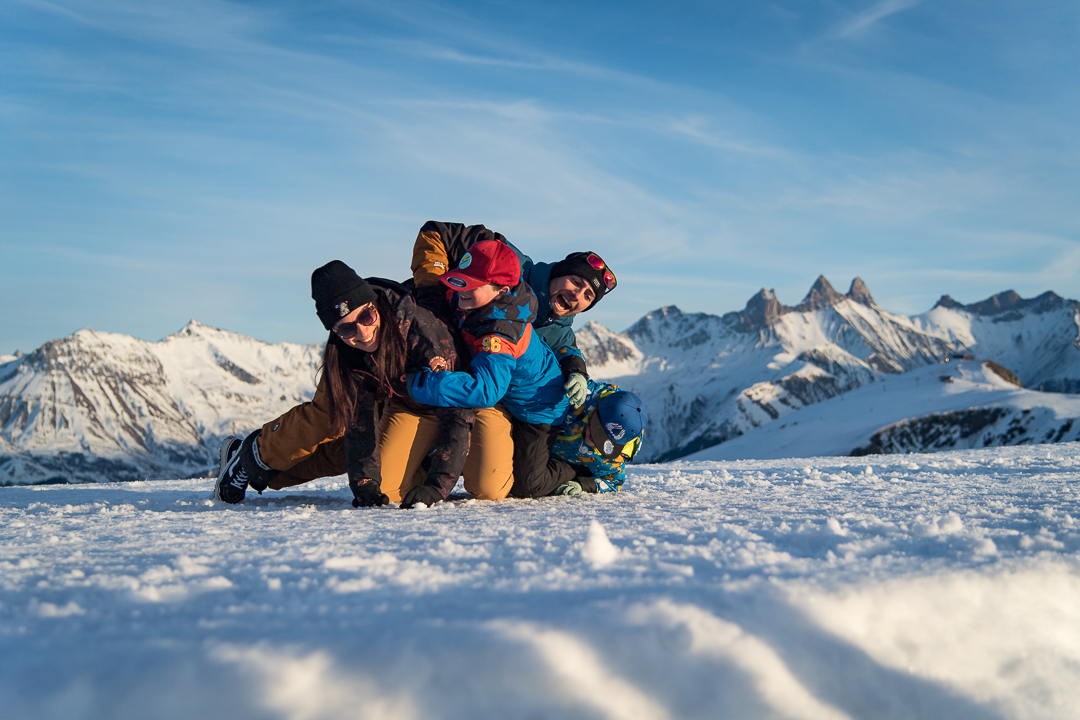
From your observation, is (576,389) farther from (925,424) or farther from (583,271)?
(925,424)

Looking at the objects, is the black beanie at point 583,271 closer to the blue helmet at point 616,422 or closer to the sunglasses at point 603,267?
the sunglasses at point 603,267

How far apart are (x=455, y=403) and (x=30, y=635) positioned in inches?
94.1

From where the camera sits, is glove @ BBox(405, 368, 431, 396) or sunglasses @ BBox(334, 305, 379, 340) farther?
glove @ BBox(405, 368, 431, 396)

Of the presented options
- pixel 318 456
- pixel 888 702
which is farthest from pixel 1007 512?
pixel 318 456

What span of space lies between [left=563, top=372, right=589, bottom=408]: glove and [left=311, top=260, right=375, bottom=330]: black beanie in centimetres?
137

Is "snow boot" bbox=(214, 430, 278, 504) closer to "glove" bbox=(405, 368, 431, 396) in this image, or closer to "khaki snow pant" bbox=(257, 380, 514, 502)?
"khaki snow pant" bbox=(257, 380, 514, 502)

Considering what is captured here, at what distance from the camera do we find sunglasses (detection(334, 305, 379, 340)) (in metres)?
3.51

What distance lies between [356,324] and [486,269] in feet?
2.66

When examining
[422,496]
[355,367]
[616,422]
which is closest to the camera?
[422,496]

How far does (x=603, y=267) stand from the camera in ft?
14.7

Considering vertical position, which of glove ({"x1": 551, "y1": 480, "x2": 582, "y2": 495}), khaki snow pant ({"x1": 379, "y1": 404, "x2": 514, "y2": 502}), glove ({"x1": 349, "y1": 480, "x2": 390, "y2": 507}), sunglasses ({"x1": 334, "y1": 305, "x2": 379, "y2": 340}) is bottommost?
glove ({"x1": 551, "y1": 480, "x2": 582, "y2": 495})

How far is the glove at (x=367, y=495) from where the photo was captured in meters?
3.81

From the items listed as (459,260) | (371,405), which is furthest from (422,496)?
(459,260)

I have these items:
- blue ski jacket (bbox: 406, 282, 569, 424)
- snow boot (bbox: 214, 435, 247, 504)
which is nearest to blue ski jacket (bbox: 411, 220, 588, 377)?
blue ski jacket (bbox: 406, 282, 569, 424)
